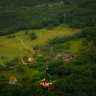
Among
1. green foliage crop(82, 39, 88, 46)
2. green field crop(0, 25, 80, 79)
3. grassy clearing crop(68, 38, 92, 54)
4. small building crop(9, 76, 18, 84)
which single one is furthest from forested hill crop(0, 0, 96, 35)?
small building crop(9, 76, 18, 84)

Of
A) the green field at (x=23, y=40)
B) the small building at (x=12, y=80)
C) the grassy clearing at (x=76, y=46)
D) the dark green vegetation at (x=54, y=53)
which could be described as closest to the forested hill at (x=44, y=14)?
→ the dark green vegetation at (x=54, y=53)

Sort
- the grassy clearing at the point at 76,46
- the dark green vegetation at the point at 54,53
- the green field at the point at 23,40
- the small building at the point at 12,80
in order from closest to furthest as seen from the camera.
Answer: the dark green vegetation at the point at 54,53
the small building at the point at 12,80
the grassy clearing at the point at 76,46
the green field at the point at 23,40

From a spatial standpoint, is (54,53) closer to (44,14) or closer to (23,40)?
(23,40)

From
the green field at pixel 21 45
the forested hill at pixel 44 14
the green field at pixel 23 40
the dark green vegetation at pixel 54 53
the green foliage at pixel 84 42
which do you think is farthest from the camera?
the forested hill at pixel 44 14

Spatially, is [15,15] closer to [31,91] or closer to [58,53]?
[58,53]

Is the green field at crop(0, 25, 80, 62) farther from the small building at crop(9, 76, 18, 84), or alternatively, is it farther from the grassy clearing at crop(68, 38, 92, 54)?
the small building at crop(9, 76, 18, 84)

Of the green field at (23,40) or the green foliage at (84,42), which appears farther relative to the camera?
the green field at (23,40)

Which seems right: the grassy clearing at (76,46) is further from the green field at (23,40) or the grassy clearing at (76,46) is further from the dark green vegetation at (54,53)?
the green field at (23,40)

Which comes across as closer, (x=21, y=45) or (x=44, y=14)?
(x=21, y=45)

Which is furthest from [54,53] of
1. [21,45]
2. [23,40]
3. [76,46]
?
[23,40]
